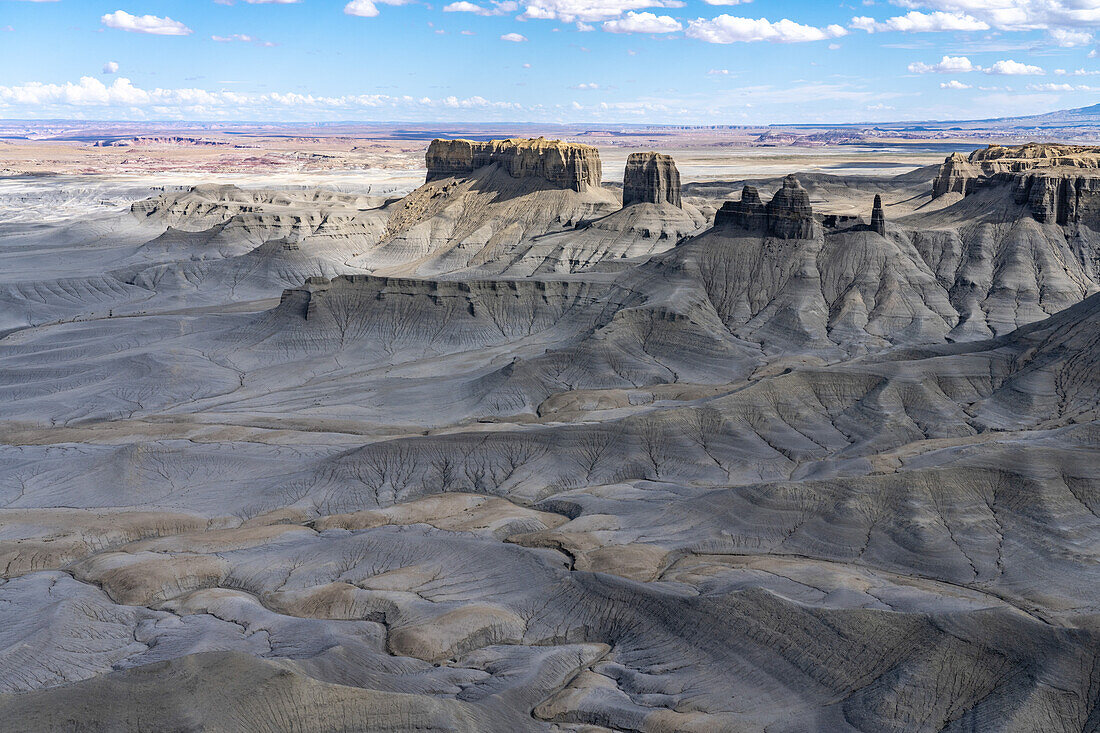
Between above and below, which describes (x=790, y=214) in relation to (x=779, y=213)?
below

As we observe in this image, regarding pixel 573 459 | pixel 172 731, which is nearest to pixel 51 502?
pixel 573 459

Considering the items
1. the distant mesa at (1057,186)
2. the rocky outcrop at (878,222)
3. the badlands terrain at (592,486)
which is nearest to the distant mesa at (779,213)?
the badlands terrain at (592,486)

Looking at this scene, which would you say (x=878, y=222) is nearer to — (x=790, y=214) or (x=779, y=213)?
(x=790, y=214)

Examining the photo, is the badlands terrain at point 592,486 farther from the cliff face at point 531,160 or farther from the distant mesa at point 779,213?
the cliff face at point 531,160

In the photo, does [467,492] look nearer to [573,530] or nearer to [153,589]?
[573,530]

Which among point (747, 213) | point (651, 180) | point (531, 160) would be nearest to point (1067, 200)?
point (747, 213)
